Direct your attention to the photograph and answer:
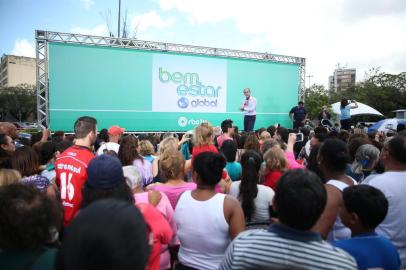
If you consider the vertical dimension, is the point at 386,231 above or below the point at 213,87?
below

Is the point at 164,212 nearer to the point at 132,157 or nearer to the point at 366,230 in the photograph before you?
the point at 366,230

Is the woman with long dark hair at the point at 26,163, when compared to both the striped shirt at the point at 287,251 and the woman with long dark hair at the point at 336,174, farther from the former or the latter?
the woman with long dark hair at the point at 336,174

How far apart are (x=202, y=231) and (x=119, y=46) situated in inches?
380

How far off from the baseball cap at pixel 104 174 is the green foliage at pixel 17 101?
5702cm

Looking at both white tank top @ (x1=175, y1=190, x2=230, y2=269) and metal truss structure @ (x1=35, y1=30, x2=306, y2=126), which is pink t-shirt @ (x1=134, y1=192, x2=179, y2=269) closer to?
white tank top @ (x1=175, y1=190, x2=230, y2=269)

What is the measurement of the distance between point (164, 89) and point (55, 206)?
1024 centimetres

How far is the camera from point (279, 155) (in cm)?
351

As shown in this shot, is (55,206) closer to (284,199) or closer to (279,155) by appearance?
(284,199)

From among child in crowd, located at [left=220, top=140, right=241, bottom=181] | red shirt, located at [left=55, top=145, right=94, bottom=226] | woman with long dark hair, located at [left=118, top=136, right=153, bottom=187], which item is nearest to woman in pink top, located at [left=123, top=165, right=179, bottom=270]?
red shirt, located at [left=55, top=145, right=94, bottom=226]

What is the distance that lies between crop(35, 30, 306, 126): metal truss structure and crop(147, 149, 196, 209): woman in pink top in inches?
324

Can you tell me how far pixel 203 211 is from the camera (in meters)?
2.35

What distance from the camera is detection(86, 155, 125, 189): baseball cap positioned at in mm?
2029

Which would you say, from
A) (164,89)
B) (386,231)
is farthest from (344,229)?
(164,89)

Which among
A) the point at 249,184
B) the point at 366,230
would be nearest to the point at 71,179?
the point at 249,184
